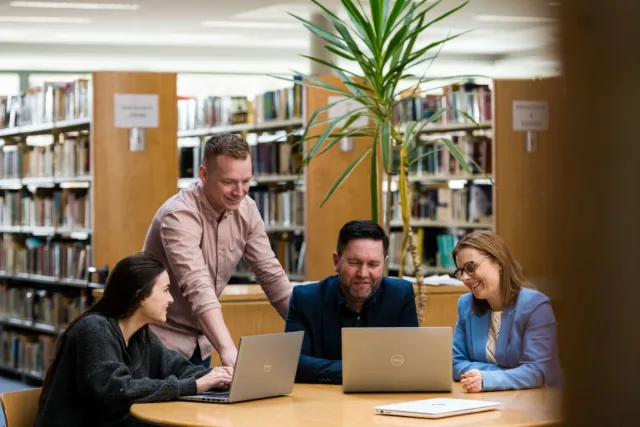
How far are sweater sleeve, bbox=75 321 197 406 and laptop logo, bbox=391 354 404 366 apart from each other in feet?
1.82

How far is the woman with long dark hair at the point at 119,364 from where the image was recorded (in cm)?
263

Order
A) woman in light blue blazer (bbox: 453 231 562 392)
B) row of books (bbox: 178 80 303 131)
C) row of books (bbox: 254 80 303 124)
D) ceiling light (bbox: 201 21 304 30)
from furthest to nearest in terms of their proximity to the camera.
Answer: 1. ceiling light (bbox: 201 21 304 30)
2. row of books (bbox: 178 80 303 131)
3. row of books (bbox: 254 80 303 124)
4. woman in light blue blazer (bbox: 453 231 562 392)

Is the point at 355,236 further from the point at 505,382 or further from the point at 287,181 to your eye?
the point at 287,181

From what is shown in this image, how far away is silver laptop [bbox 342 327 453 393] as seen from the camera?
273 cm

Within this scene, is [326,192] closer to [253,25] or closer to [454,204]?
[454,204]

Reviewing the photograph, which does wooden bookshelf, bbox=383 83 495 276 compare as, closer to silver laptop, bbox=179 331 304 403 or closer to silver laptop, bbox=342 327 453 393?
silver laptop, bbox=342 327 453 393

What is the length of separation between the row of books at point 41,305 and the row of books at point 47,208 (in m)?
0.60

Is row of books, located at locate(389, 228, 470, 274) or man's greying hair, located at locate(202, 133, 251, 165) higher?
man's greying hair, located at locate(202, 133, 251, 165)

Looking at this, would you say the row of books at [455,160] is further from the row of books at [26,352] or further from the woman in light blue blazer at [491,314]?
the woman in light blue blazer at [491,314]

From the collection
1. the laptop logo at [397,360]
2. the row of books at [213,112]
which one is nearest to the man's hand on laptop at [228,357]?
the laptop logo at [397,360]

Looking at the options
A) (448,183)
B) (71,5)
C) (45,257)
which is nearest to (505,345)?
(448,183)

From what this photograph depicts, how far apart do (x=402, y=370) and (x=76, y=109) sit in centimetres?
543

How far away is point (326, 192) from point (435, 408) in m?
4.88

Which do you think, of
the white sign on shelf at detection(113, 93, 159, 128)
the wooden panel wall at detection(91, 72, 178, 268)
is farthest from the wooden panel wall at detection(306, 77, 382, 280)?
the white sign on shelf at detection(113, 93, 159, 128)
